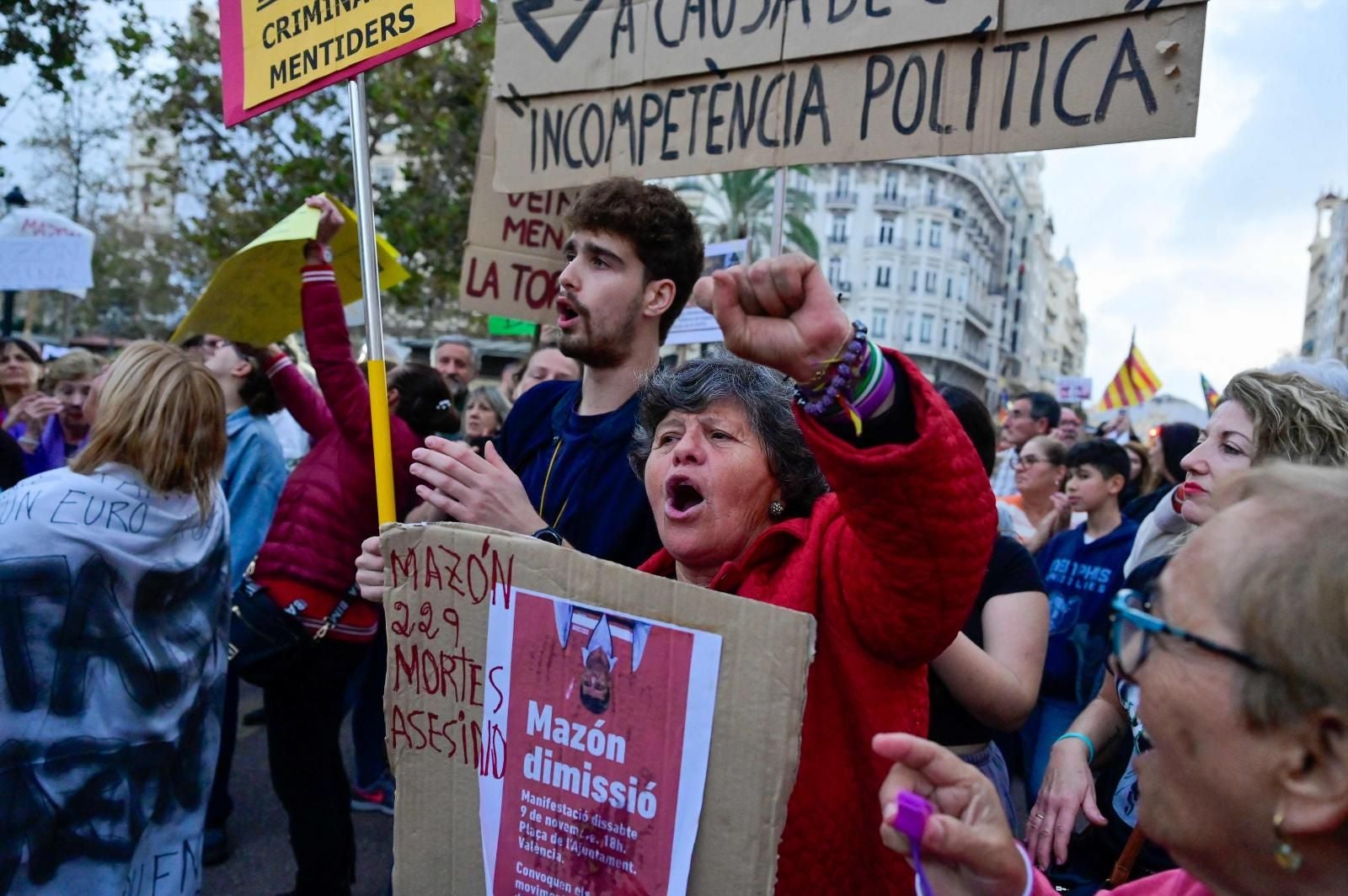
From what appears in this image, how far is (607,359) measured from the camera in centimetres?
236

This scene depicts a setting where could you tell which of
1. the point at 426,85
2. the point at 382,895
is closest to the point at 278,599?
the point at 382,895

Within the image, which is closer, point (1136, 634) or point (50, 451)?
point (1136, 634)

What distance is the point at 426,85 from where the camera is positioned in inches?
447

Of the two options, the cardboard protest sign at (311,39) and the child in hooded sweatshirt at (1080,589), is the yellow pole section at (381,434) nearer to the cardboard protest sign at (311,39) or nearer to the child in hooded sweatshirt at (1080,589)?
the cardboard protest sign at (311,39)

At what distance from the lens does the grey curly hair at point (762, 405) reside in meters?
1.74

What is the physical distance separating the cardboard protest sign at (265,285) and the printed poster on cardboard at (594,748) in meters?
1.73

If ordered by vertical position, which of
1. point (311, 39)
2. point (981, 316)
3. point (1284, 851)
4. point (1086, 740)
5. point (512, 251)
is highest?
point (981, 316)

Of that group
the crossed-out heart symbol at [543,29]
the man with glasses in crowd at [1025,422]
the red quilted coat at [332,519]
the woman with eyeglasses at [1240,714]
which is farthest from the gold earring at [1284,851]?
the man with glasses in crowd at [1025,422]

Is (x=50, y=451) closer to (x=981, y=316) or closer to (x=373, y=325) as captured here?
(x=373, y=325)

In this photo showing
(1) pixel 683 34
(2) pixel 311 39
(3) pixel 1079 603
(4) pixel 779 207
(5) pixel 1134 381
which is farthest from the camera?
(5) pixel 1134 381

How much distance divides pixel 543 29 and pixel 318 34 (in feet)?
4.02

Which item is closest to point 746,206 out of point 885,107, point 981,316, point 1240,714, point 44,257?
point 44,257

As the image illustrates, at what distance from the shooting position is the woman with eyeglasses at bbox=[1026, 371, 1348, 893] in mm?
2070

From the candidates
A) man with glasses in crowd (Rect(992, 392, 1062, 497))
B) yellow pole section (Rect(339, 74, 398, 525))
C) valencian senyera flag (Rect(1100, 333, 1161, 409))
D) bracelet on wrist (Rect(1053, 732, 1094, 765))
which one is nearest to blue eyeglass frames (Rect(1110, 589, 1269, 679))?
bracelet on wrist (Rect(1053, 732, 1094, 765))
